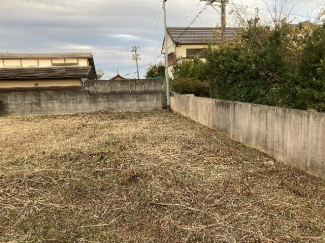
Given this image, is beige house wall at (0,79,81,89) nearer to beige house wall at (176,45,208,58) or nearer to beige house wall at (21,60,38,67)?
beige house wall at (21,60,38,67)

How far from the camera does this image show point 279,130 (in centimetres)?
455

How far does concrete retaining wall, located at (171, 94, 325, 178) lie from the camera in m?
3.67

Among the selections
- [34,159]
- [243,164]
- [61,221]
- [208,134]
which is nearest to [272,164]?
[243,164]

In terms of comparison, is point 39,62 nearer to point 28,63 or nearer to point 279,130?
point 28,63

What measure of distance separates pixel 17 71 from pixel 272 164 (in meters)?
17.4

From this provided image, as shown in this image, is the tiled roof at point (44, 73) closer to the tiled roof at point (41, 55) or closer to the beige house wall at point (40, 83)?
the beige house wall at point (40, 83)

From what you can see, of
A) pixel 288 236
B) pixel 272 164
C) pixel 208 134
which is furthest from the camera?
pixel 208 134

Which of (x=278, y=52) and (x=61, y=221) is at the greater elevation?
(x=278, y=52)

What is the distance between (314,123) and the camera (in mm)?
3680

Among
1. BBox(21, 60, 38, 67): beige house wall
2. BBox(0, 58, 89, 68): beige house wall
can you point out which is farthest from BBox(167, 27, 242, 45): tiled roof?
BBox(21, 60, 38, 67): beige house wall

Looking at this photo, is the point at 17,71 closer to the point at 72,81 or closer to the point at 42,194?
the point at 72,81

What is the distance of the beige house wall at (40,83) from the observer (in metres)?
15.3

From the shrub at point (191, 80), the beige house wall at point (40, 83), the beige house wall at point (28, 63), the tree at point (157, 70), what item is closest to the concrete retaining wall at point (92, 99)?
the shrub at point (191, 80)

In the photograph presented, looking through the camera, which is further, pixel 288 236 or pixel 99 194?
pixel 99 194
